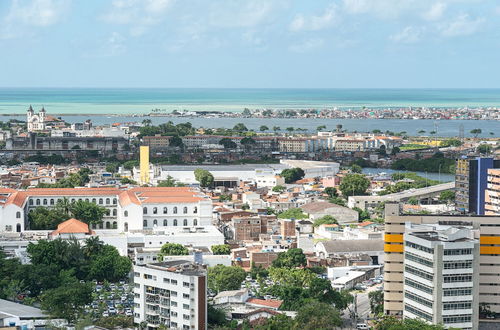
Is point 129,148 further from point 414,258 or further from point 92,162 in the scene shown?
point 414,258

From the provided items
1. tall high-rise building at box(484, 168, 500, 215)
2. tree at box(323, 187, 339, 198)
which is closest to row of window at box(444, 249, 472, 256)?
tall high-rise building at box(484, 168, 500, 215)

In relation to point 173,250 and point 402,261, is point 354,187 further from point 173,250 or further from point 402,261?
point 402,261

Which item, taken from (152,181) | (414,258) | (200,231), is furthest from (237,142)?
(414,258)

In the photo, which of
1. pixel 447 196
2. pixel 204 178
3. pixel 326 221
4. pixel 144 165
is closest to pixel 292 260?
pixel 326 221

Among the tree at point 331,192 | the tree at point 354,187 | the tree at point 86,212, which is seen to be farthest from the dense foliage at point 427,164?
the tree at point 86,212

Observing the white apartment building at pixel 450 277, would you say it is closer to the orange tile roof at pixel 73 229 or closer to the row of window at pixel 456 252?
the row of window at pixel 456 252
